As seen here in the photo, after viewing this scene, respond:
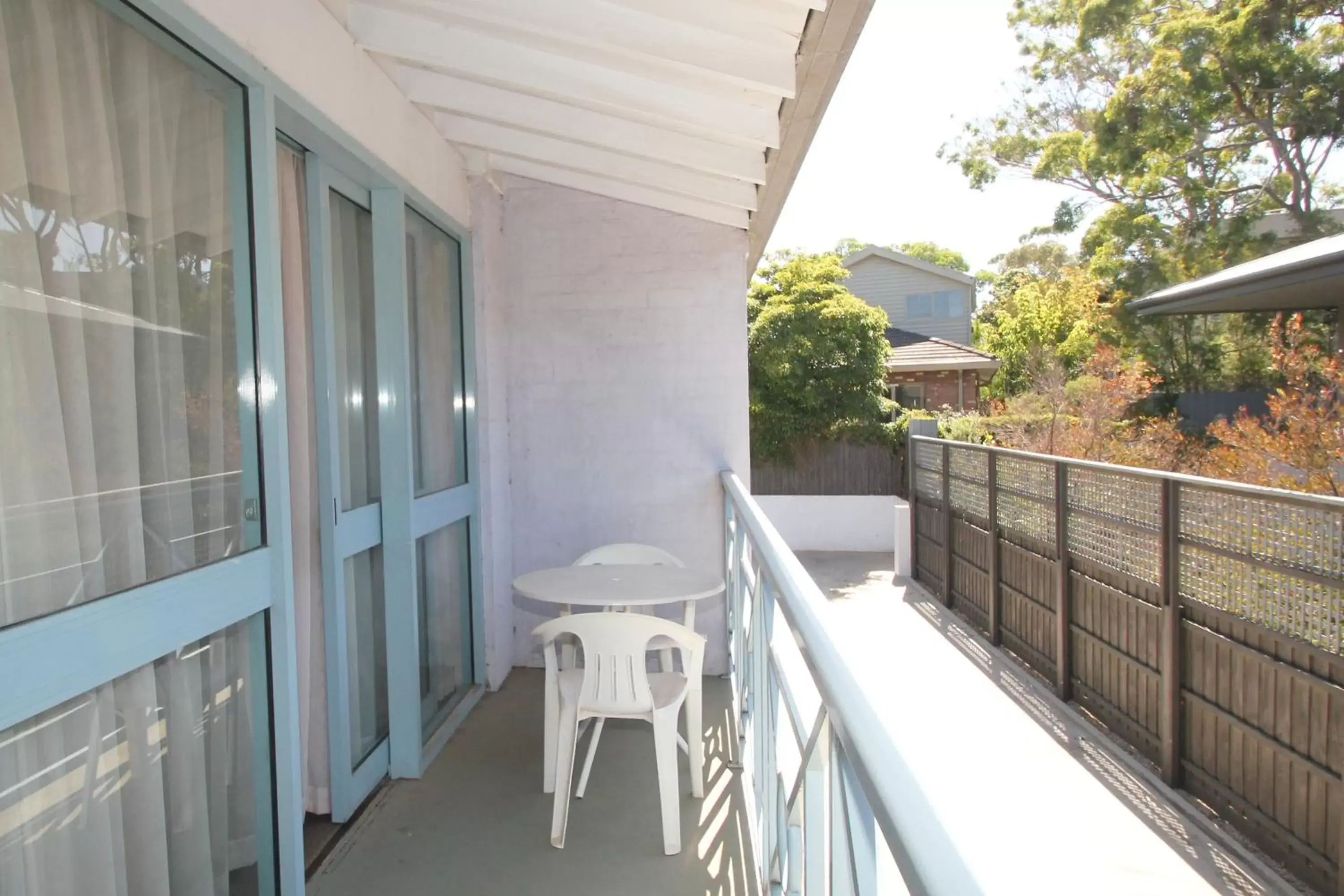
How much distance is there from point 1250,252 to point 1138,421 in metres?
5.23

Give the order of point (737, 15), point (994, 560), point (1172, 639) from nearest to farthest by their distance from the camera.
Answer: point (737, 15), point (1172, 639), point (994, 560)

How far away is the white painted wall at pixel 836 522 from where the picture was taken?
404 inches

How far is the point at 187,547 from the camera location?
5.82ft

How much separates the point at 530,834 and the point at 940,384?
48.6 ft

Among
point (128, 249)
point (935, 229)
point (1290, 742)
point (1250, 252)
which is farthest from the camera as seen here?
point (935, 229)

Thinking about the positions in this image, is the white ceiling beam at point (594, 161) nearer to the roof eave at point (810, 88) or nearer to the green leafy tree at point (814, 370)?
the roof eave at point (810, 88)

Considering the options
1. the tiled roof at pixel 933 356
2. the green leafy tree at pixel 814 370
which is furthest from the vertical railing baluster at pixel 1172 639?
the tiled roof at pixel 933 356

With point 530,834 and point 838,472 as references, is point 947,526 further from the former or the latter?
point 530,834

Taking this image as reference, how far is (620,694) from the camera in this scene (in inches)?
97.8

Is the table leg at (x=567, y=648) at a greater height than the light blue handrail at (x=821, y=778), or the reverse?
the light blue handrail at (x=821, y=778)

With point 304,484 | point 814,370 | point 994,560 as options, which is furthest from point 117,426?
point 814,370

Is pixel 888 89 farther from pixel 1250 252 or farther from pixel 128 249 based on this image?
pixel 128 249

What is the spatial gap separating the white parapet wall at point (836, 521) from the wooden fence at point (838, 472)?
65cm

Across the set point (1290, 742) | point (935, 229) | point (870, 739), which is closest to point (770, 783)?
point (870, 739)
